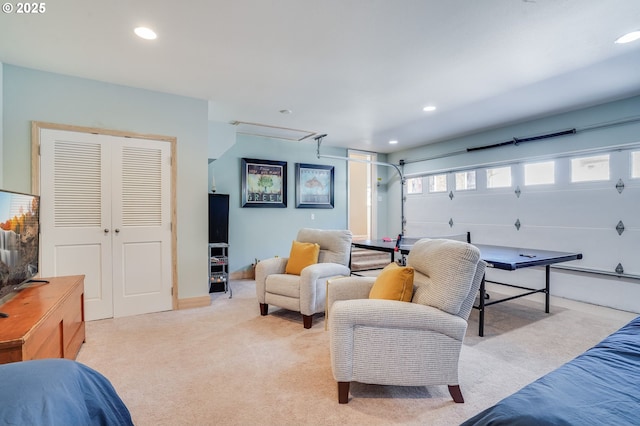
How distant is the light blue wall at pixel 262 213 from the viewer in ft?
17.6

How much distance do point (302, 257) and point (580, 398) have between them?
2.85m

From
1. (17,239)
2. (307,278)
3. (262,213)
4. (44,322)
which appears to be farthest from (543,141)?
(17,239)

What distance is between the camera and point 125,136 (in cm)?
345

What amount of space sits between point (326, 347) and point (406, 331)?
1.06 meters

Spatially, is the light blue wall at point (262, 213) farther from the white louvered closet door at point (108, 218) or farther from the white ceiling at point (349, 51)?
the white louvered closet door at point (108, 218)

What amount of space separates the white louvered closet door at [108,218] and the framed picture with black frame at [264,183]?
1839 millimetres

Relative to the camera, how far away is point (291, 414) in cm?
177

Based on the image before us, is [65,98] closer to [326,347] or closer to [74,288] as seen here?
[74,288]

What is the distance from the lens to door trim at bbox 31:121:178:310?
3.05 metres

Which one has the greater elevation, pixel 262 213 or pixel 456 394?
pixel 262 213

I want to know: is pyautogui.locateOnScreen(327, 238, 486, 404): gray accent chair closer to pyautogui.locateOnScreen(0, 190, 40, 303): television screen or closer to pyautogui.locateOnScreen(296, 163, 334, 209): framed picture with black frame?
pyautogui.locateOnScreen(0, 190, 40, 303): television screen

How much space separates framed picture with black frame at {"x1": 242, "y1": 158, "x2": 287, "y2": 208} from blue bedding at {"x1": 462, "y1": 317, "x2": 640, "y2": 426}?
16.4ft

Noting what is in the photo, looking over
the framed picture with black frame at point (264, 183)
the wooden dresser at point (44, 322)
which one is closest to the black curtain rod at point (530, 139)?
the framed picture with black frame at point (264, 183)

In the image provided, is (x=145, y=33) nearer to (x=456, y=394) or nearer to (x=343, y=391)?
(x=343, y=391)
